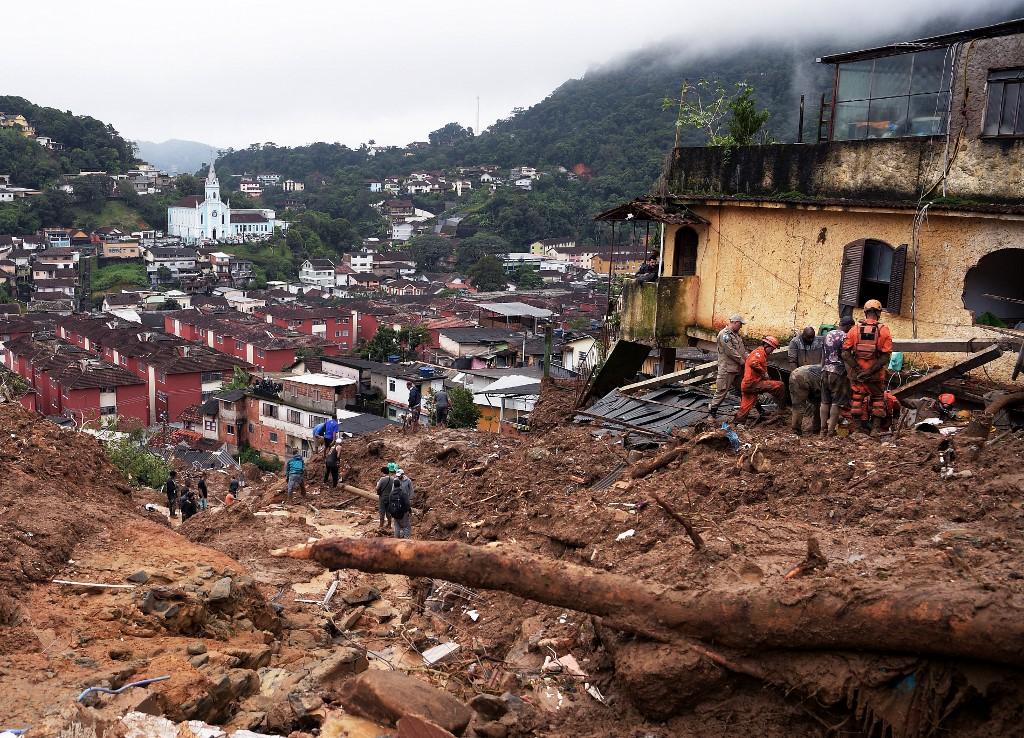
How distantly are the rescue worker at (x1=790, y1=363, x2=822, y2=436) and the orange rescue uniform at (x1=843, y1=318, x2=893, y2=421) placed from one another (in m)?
0.44

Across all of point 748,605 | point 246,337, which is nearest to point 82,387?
point 246,337

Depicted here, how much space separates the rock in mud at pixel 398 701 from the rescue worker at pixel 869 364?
5938 millimetres

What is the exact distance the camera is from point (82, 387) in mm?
43094

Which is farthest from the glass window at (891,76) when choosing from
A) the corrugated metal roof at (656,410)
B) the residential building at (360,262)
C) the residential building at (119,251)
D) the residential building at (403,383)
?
the residential building at (119,251)

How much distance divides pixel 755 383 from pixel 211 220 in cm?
10243

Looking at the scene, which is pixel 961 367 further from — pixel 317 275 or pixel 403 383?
pixel 317 275

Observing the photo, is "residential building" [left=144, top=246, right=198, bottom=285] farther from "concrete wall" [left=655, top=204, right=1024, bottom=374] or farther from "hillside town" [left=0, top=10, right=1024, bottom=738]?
"concrete wall" [left=655, top=204, right=1024, bottom=374]

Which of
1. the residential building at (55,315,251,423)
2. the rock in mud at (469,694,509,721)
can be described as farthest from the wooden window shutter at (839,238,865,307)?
the residential building at (55,315,251,423)

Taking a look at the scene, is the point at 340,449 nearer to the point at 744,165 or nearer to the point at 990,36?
the point at 744,165

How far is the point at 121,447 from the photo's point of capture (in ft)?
91.1

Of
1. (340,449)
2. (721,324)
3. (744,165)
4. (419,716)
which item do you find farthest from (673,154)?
(419,716)

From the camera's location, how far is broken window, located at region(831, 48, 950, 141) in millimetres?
12391

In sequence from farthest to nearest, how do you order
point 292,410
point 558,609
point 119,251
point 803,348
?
point 119,251
point 292,410
point 803,348
point 558,609

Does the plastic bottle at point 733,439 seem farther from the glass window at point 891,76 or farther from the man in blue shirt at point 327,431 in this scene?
the man in blue shirt at point 327,431
